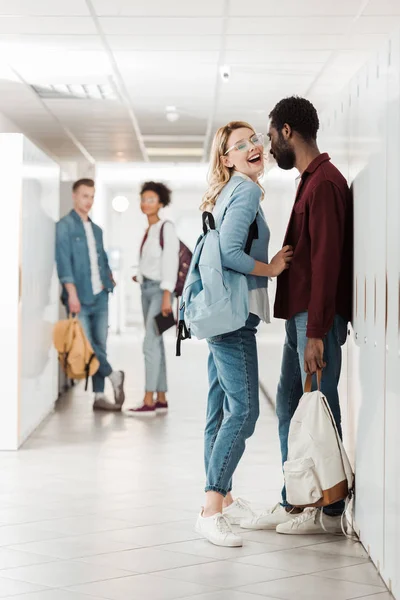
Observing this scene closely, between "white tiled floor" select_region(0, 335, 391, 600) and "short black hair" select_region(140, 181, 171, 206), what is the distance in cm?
189

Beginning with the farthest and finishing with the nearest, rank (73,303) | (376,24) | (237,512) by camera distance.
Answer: (73,303) < (376,24) < (237,512)

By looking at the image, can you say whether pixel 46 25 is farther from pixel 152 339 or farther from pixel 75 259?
pixel 152 339

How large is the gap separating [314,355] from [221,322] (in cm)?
36

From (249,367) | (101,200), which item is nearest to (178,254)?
(249,367)

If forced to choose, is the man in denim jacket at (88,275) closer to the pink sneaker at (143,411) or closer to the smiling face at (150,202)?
the pink sneaker at (143,411)

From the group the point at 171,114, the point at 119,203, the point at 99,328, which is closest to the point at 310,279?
the point at 99,328

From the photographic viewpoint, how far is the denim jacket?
22.4 ft

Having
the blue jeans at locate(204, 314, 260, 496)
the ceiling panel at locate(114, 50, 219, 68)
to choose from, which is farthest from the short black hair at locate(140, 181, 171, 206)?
the blue jeans at locate(204, 314, 260, 496)

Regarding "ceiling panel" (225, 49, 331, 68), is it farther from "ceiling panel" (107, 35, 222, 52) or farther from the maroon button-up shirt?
the maroon button-up shirt

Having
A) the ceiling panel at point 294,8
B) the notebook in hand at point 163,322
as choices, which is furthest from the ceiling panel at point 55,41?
the notebook in hand at point 163,322

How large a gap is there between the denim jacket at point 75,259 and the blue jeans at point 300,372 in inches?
131

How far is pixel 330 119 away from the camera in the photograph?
4191 millimetres

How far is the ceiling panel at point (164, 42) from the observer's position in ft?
19.3

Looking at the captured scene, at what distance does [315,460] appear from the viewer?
3.37 m
